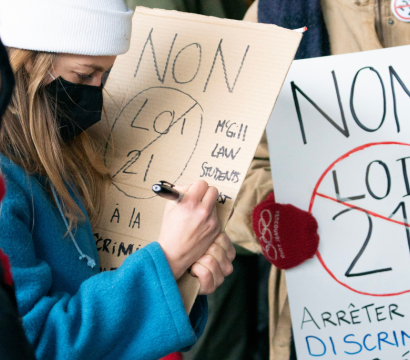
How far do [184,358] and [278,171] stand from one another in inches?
34.2

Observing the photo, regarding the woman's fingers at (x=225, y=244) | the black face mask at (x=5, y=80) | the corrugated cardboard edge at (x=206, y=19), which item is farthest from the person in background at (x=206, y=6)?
the black face mask at (x=5, y=80)

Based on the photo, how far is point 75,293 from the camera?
669mm

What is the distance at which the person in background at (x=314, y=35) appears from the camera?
1.13 m

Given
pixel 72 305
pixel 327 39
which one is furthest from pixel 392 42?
pixel 72 305

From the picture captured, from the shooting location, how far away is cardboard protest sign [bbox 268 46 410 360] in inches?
35.7

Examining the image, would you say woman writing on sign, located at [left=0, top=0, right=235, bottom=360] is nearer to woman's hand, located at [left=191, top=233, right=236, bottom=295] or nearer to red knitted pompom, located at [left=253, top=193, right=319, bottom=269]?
woman's hand, located at [left=191, top=233, right=236, bottom=295]

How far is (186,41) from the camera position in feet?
2.65

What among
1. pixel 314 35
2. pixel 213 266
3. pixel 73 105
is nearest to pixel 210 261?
pixel 213 266

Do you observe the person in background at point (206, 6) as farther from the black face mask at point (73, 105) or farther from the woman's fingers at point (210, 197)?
the woman's fingers at point (210, 197)

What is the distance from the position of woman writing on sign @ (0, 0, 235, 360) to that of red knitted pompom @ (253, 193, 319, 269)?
0.23 m

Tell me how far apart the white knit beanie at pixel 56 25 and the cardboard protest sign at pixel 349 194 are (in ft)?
1.50

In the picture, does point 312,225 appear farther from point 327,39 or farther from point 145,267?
point 327,39

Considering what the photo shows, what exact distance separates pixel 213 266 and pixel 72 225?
25 cm

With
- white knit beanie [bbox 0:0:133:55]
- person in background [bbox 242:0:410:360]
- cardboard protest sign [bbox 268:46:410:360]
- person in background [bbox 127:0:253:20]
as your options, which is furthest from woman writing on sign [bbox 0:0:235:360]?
person in background [bbox 127:0:253:20]
